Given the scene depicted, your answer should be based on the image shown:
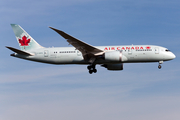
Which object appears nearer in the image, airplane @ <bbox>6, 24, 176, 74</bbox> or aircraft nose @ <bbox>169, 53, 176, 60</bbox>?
airplane @ <bbox>6, 24, 176, 74</bbox>

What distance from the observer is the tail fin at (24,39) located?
155 ft

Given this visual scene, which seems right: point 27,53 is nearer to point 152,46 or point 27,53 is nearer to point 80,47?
point 80,47

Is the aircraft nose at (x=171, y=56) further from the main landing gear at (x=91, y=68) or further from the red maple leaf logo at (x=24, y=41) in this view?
the red maple leaf logo at (x=24, y=41)

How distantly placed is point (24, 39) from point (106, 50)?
45.9 ft

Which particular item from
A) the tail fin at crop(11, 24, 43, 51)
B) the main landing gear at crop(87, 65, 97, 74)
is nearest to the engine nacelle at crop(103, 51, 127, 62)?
the main landing gear at crop(87, 65, 97, 74)

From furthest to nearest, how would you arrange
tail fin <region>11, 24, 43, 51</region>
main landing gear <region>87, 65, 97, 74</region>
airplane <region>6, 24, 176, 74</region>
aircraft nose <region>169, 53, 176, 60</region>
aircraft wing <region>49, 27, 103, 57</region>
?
tail fin <region>11, 24, 43, 51</region> → main landing gear <region>87, 65, 97, 74</region> → aircraft nose <region>169, 53, 176, 60</region> → airplane <region>6, 24, 176, 74</region> → aircraft wing <region>49, 27, 103, 57</region>

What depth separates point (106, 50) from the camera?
4356cm

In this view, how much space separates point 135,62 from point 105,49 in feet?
15.8

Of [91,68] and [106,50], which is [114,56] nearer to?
[106,50]

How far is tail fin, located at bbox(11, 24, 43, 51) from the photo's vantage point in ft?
155

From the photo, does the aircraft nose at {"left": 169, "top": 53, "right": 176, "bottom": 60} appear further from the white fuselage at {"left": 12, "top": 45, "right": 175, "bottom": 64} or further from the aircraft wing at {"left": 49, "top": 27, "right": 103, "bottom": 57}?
the aircraft wing at {"left": 49, "top": 27, "right": 103, "bottom": 57}

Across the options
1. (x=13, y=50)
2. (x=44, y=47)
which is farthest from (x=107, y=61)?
(x=13, y=50)

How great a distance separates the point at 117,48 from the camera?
4341 centimetres

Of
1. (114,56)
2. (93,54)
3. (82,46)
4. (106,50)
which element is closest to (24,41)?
(82,46)
